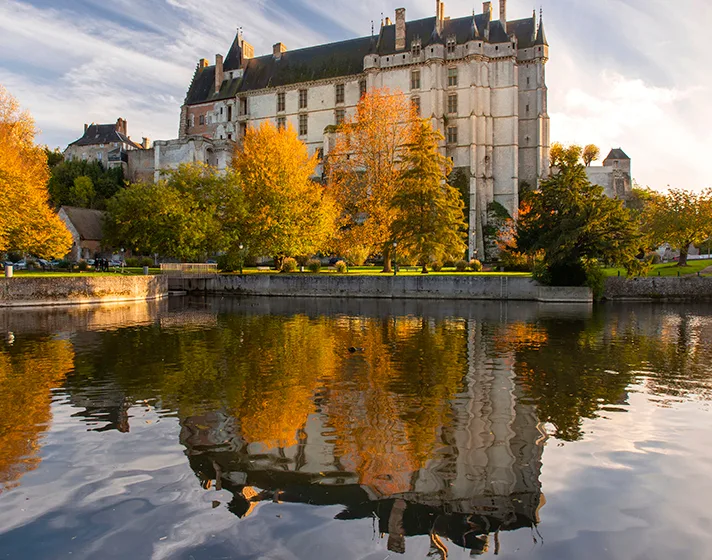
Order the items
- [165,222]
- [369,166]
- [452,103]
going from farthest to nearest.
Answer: [452,103] → [369,166] → [165,222]

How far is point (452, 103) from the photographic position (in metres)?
61.1

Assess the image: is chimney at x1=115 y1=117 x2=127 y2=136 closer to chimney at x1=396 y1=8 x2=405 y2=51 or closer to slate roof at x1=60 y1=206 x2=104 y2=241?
slate roof at x1=60 y1=206 x2=104 y2=241

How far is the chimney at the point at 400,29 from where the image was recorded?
205 feet

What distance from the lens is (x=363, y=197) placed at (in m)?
42.6

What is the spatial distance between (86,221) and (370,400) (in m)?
58.3

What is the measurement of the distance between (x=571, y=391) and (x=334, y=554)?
22.1 feet

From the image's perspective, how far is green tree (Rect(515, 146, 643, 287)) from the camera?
99.3ft

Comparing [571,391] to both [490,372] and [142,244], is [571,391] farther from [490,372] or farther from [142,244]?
[142,244]

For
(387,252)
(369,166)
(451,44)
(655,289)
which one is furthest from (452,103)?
(655,289)

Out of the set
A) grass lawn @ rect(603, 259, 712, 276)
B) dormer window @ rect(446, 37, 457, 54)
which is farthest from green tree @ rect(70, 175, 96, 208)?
grass lawn @ rect(603, 259, 712, 276)

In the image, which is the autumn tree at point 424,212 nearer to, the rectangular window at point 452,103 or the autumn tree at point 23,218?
the autumn tree at point 23,218

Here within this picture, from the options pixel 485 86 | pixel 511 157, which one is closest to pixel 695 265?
pixel 511 157

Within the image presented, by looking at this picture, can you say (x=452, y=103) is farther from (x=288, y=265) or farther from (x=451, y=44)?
(x=288, y=265)

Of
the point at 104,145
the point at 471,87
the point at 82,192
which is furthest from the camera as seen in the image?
the point at 104,145
